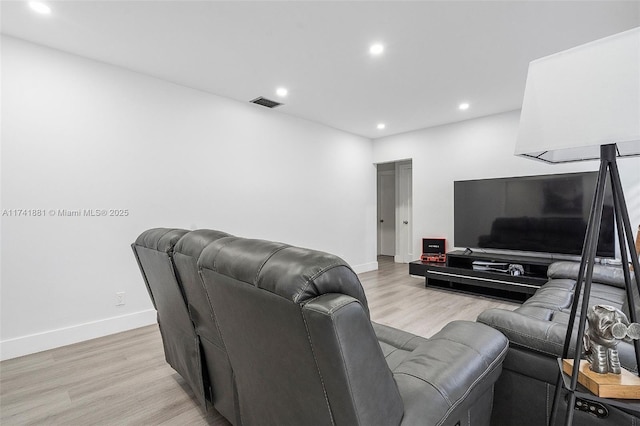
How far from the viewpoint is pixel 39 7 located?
220 cm

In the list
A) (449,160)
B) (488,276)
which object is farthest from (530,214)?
(449,160)

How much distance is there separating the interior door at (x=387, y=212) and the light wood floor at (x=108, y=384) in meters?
4.32

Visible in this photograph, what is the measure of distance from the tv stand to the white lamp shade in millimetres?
3332

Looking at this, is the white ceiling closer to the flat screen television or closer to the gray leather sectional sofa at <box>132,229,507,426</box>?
the flat screen television

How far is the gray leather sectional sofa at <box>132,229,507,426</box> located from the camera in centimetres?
71

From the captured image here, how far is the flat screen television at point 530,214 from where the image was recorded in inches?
143

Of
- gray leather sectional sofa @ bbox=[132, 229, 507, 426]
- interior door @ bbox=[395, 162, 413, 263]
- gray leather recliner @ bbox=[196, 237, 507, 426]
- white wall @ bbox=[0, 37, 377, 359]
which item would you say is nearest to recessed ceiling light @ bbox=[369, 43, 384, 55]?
white wall @ bbox=[0, 37, 377, 359]

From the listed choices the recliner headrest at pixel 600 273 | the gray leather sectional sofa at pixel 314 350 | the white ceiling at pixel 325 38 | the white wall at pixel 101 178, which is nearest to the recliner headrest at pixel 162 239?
the gray leather sectional sofa at pixel 314 350

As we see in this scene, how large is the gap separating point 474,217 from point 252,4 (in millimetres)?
3953

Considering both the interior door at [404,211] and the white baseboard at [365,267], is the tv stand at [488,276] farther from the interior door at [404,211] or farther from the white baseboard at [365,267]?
the interior door at [404,211]

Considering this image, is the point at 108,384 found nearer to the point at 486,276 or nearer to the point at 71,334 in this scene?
the point at 71,334

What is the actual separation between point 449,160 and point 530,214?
1.57 meters

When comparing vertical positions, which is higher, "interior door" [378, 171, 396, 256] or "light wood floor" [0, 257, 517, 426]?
"interior door" [378, 171, 396, 256]

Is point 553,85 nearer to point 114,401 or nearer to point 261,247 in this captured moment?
point 261,247
